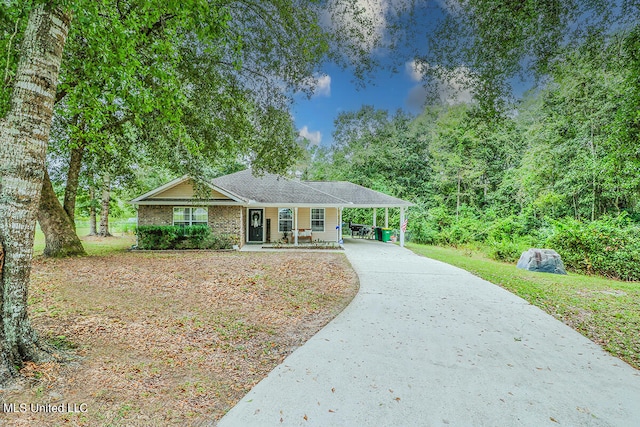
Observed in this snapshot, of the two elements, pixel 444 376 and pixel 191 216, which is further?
pixel 191 216

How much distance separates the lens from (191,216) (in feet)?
48.8

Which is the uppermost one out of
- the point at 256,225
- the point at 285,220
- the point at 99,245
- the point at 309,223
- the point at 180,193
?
the point at 180,193

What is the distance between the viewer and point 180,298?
19.9ft

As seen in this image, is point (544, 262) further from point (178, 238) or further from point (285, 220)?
point (178, 238)

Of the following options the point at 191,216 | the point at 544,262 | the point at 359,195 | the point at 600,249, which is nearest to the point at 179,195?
the point at 191,216

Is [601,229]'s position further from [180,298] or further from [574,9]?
[180,298]

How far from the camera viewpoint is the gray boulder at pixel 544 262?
35.4 ft

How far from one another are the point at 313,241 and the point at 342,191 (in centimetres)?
467

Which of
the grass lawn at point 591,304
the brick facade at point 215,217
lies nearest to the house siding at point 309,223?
the brick facade at point 215,217

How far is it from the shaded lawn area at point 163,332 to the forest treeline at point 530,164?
5815 millimetres

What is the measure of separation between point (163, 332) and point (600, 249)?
14.6m

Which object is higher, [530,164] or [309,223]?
[530,164]

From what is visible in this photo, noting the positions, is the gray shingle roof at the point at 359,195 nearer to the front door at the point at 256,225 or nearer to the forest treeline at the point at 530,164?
the front door at the point at 256,225

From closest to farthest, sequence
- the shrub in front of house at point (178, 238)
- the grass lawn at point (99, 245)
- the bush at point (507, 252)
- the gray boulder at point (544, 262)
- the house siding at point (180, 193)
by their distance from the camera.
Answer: the gray boulder at point (544, 262) → the grass lawn at point (99, 245) → the shrub in front of house at point (178, 238) → the bush at point (507, 252) → the house siding at point (180, 193)
